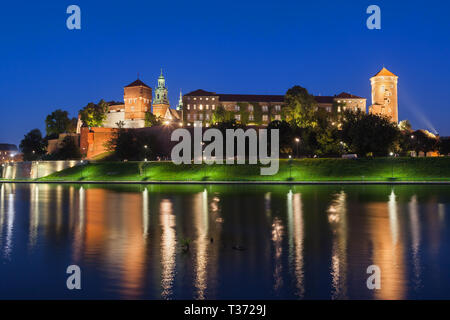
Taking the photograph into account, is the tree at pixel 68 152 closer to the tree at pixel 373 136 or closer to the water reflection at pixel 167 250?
the tree at pixel 373 136

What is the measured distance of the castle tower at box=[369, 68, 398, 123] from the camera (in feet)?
339

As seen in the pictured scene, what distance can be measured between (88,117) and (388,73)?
7200 cm

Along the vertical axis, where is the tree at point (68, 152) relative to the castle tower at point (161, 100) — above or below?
below

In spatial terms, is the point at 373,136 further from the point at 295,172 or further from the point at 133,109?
the point at 133,109

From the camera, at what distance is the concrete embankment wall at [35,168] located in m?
61.0

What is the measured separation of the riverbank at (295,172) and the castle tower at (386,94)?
5848cm

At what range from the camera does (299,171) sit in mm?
48500

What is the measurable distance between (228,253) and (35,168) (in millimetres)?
57664

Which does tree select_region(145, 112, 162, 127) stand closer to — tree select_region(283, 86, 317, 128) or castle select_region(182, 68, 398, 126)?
castle select_region(182, 68, 398, 126)

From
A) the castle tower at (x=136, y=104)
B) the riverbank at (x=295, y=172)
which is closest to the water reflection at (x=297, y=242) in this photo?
the riverbank at (x=295, y=172)

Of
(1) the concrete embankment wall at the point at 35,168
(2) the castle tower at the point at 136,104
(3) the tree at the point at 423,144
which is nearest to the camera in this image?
(1) the concrete embankment wall at the point at 35,168

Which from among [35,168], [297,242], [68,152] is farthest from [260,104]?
[297,242]
